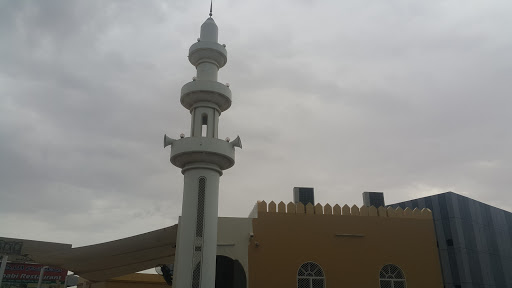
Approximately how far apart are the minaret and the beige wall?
2664mm

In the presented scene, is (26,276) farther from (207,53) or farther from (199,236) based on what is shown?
(207,53)

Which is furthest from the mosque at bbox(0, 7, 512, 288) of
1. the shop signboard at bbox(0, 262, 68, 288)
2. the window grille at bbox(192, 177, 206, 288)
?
the shop signboard at bbox(0, 262, 68, 288)

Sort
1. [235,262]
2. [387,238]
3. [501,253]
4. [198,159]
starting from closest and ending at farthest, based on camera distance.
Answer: [198,159], [235,262], [387,238], [501,253]

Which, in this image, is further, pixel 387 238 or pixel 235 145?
pixel 387 238

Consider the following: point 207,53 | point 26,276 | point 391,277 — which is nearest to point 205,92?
point 207,53

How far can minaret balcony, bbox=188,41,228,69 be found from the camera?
15.9 m

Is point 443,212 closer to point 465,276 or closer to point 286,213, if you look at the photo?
point 465,276

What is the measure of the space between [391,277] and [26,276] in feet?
120

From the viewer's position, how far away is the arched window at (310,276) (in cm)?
1572

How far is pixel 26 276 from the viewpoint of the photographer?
3922 centimetres

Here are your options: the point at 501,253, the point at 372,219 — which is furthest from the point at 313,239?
the point at 501,253

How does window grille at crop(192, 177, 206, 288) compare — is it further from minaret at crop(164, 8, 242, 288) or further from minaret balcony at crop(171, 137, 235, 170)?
minaret balcony at crop(171, 137, 235, 170)

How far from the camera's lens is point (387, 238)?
16.8 meters

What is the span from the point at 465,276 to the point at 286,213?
7654mm
